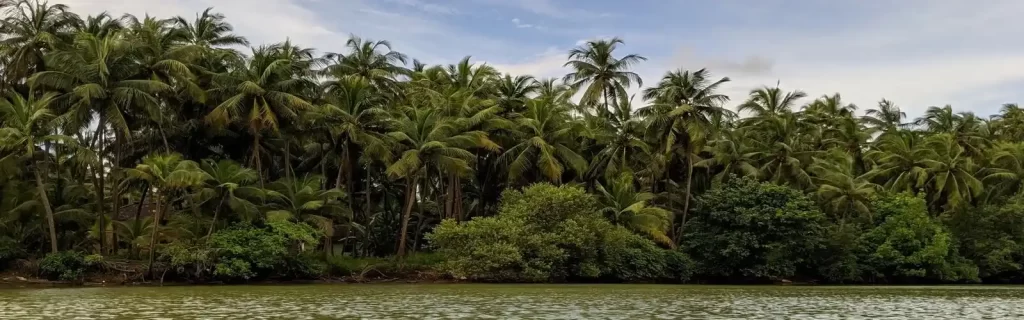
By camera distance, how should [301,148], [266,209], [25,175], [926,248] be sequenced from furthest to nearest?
[301,148] → [926,248] → [25,175] → [266,209]

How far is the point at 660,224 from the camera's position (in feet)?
127

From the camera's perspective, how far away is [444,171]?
41250mm

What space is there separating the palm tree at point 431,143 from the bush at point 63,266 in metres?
12.2

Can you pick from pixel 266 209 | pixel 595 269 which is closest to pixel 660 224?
pixel 595 269

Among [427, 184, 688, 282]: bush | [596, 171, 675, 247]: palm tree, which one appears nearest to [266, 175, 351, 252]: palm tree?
[427, 184, 688, 282]: bush

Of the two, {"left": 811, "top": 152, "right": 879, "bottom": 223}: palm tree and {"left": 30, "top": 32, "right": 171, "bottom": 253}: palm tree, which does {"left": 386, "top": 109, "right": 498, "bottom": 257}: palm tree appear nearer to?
{"left": 30, "top": 32, "right": 171, "bottom": 253}: palm tree

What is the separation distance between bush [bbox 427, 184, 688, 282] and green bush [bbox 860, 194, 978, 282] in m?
12.7

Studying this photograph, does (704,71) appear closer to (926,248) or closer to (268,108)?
(926,248)

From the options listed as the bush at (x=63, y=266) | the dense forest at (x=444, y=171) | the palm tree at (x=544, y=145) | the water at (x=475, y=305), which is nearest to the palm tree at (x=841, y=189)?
the dense forest at (x=444, y=171)

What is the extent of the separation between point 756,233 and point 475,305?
2132 cm

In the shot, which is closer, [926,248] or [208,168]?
[208,168]

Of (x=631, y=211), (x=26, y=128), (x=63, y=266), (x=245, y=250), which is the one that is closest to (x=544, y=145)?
(x=631, y=211)

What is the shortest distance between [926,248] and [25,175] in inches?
1610

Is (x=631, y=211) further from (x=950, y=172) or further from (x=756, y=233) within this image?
(x=950, y=172)
